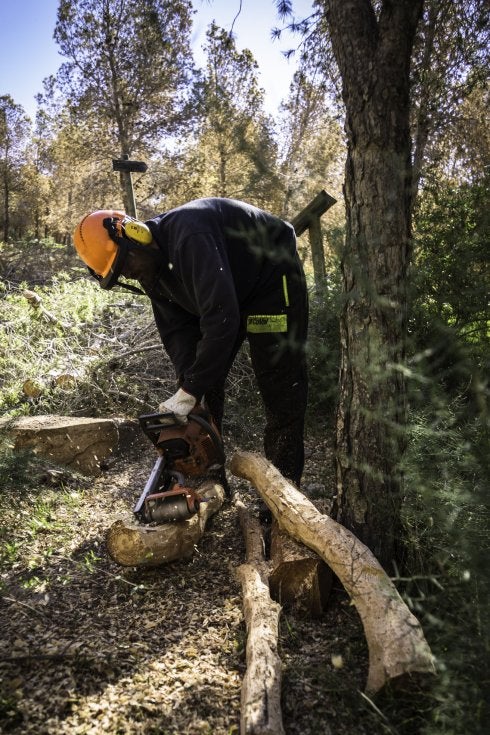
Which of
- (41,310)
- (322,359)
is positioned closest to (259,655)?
(322,359)

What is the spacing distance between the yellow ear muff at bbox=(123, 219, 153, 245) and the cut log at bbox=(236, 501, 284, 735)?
74.7 inches

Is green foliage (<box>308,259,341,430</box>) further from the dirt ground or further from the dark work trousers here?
the dirt ground

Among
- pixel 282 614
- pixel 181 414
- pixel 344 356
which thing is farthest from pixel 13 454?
pixel 344 356

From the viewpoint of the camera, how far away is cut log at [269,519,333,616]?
7.84 ft

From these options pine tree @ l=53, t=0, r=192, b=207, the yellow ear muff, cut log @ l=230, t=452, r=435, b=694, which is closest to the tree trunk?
cut log @ l=230, t=452, r=435, b=694

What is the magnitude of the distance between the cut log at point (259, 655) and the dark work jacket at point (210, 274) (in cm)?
101

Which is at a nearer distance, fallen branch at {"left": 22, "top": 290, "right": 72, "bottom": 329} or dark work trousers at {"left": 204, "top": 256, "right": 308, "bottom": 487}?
dark work trousers at {"left": 204, "top": 256, "right": 308, "bottom": 487}

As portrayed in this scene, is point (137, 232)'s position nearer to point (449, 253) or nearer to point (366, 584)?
point (366, 584)

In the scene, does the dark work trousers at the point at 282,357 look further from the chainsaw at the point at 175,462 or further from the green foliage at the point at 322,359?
the green foliage at the point at 322,359

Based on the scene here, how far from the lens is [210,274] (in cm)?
274

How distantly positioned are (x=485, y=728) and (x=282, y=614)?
119 centimetres

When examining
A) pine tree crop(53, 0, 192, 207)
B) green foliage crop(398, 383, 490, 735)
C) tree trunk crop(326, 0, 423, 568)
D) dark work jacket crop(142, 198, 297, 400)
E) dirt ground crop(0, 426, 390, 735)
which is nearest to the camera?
green foliage crop(398, 383, 490, 735)

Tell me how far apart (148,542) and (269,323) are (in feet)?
4.80

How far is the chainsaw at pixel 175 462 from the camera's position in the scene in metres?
2.73
